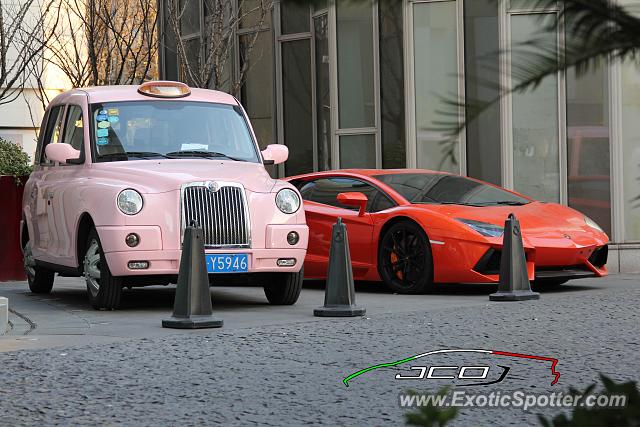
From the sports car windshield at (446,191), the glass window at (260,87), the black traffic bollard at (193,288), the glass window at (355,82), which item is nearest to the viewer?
the black traffic bollard at (193,288)

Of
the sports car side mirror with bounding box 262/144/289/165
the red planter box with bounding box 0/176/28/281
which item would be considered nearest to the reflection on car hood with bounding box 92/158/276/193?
the sports car side mirror with bounding box 262/144/289/165

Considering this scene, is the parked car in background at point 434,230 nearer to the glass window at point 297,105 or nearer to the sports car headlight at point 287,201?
the sports car headlight at point 287,201

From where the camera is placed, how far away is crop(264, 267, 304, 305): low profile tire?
1070 cm

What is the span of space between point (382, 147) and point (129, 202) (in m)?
7.93

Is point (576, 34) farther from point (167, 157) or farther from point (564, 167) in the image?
point (564, 167)

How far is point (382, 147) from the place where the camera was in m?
17.3

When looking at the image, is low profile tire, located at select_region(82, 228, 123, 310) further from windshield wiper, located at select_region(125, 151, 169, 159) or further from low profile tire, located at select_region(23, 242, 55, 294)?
low profile tire, located at select_region(23, 242, 55, 294)

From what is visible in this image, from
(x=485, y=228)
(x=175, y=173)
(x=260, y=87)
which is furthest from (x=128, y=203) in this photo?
(x=260, y=87)

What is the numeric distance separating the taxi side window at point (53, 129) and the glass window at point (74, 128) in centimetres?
26

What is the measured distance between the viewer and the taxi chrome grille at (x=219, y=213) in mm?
9891

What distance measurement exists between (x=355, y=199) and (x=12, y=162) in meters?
4.93

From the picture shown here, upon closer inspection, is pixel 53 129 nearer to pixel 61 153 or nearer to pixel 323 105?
pixel 61 153

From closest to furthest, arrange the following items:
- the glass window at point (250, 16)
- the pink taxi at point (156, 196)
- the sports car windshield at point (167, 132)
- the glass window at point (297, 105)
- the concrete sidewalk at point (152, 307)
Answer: the concrete sidewalk at point (152, 307), the pink taxi at point (156, 196), the sports car windshield at point (167, 132), the glass window at point (297, 105), the glass window at point (250, 16)

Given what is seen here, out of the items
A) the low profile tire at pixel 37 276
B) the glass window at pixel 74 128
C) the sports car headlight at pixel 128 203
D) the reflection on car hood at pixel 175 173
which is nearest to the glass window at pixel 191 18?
the low profile tire at pixel 37 276
